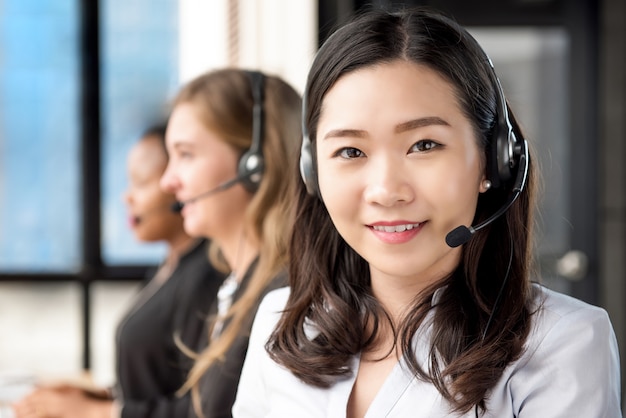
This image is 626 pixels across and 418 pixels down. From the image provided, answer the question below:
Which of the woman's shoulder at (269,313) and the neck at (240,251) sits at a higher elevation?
the woman's shoulder at (269,313)

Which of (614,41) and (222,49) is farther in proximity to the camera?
(614,41)

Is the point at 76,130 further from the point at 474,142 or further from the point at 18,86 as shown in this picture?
the point at 474,142

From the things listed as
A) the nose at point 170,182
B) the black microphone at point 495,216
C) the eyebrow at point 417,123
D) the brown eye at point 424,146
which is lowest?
the nose at point 170,182

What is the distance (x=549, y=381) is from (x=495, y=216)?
20cm

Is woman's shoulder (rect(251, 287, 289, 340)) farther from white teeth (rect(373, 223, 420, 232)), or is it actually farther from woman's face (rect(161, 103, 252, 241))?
woman's face (rect(161, 103, 252, 241))

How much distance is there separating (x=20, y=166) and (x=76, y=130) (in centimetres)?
37

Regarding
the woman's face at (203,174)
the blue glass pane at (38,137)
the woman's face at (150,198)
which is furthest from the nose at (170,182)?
the blue glass pane at (38,137)

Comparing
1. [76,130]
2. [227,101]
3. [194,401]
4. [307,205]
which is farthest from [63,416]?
[76,130]

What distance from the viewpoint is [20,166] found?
4449 millimetres

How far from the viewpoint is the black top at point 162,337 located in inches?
81.4

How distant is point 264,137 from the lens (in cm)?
181

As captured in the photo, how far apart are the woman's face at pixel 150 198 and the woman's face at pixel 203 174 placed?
22.9 inches

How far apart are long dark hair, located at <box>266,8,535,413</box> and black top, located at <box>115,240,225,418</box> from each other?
0.87 metres

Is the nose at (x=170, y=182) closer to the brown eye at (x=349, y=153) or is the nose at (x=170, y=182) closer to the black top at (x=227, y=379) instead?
the black top at (x=227, y=379)
